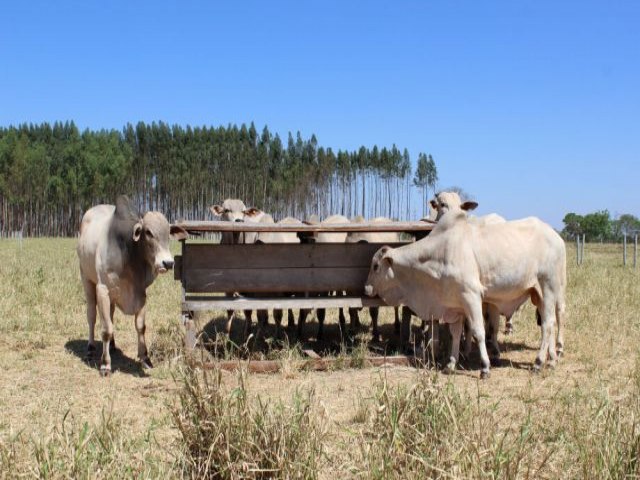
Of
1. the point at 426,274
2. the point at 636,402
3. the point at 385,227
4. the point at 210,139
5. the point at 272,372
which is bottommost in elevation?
the point at 272,372

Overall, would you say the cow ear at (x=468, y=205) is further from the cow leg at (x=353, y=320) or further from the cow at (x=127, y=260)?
the cow at (x=127, y=260)

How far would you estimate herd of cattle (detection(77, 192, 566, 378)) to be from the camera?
7.84 metres

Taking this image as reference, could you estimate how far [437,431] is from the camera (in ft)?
13.3

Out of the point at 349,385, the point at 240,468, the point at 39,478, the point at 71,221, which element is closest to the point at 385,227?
the point at 349,385

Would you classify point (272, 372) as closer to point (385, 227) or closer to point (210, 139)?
point (385, 227)

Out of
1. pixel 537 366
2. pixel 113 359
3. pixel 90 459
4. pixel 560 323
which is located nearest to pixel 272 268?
pixel 113 359

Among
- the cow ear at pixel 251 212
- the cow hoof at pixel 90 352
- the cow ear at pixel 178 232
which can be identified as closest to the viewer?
the cow ear at pixel 178 232

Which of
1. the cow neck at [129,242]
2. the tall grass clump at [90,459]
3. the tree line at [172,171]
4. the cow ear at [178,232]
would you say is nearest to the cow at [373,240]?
the cow ear at [178,232]

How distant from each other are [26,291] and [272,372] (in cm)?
704

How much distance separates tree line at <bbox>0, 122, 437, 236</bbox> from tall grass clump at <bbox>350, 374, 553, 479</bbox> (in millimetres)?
55252

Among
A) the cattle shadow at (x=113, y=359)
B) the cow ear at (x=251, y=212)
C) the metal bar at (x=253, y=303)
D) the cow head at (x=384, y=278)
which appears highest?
the cow ear at (x=251, y=212)

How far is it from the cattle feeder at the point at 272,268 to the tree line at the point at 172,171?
1998 inches

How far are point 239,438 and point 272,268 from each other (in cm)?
468

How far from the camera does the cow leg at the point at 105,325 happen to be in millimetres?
7672
